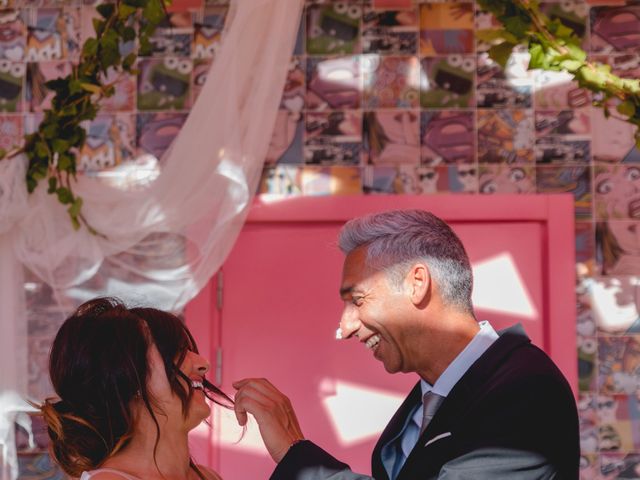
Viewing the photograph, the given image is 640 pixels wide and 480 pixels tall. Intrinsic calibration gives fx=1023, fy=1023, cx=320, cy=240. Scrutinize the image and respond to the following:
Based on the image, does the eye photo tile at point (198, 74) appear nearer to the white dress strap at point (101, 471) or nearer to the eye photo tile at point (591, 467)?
the eye photo tile at point (591, 467)

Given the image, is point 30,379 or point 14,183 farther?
point 30,379

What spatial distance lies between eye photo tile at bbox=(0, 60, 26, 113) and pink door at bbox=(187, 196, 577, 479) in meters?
0.96

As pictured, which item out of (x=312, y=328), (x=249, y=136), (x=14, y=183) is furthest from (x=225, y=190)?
(x=312, y=328)

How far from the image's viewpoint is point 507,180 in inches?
139

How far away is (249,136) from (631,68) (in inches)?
59.4

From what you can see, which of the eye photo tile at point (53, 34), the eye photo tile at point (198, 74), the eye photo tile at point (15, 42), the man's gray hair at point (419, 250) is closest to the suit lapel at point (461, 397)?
the man's gray hair at point (419, 250)

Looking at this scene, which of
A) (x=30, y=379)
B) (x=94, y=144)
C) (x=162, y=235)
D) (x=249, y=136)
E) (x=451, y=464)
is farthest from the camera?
(x=94, y=144)

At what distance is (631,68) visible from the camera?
11.7ft

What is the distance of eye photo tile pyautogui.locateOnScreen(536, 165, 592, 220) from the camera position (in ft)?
11.5

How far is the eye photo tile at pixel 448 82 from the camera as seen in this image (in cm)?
358

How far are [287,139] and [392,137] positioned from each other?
0.37 meters

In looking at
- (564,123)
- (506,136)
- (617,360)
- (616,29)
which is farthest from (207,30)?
(617,360)

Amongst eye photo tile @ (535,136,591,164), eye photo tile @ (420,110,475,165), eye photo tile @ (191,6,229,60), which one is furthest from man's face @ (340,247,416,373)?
eye photo tile @ (191,6,229,60)

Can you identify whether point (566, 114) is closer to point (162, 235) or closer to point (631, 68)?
point (631, 68)
